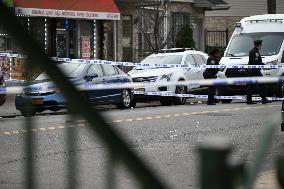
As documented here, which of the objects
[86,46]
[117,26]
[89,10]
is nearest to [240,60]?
[89,10]

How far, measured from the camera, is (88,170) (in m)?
8.58

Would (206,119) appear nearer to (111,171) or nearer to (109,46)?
(111,171)

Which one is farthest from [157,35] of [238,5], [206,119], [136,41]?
[206,119]

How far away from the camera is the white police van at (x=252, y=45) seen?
22219 mm

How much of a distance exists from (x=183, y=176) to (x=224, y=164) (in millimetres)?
6954

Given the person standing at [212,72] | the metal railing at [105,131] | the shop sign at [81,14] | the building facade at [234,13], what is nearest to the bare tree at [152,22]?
the shop sign at [81,14]

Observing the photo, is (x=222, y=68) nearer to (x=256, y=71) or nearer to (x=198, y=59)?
(x=256, y=71)

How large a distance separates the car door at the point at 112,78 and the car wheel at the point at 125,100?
0.22 meters

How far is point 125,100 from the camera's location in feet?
68.1

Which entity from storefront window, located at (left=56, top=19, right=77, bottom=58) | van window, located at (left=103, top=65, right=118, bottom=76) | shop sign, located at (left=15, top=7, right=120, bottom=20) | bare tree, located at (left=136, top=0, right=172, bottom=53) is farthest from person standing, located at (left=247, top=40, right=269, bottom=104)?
bare tree, located at (left=136, top=0, right=172, bottom=53)

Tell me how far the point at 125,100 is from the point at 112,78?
93 cm

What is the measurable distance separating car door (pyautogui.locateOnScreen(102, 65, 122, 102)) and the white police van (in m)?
3.70

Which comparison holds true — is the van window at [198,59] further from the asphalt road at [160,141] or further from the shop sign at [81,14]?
the shop sign at [81,14]

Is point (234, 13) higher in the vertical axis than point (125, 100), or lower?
higher
